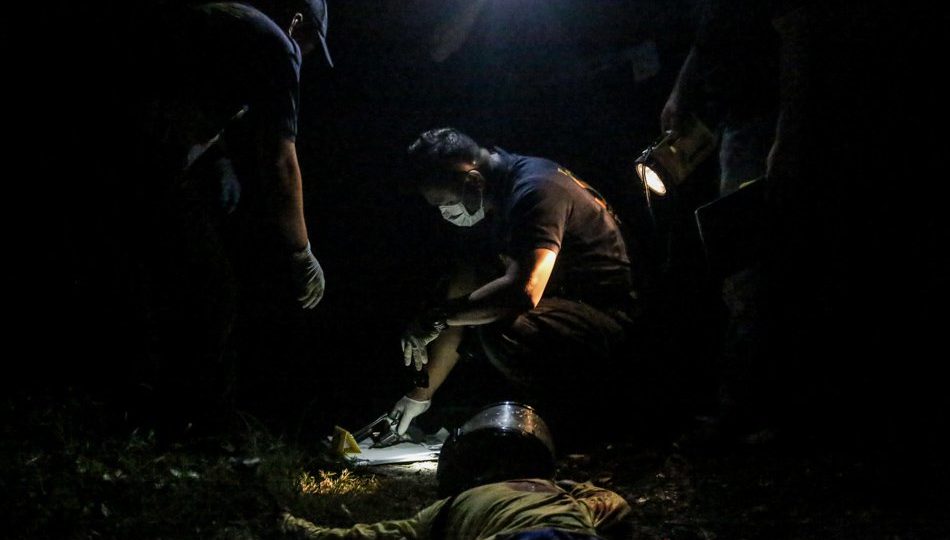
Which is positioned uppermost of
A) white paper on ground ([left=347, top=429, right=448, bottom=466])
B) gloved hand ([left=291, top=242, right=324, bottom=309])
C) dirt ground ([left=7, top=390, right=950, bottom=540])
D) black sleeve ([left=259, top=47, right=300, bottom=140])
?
black sleeve ([left=259, top=47, right=300, bottom=140])

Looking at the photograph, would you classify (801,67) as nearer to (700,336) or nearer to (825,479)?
(825,479)

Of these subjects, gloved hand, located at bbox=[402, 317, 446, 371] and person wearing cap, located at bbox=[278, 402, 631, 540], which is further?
gloved hand, located at bbox=[402, 317, 446, 371]

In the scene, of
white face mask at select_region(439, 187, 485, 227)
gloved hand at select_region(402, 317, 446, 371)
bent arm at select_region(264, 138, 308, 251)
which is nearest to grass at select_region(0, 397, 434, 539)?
gloved hand at select_region(402, 317, 446, 371)

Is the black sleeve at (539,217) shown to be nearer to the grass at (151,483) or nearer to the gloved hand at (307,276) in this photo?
the gloved hand at (307,276)

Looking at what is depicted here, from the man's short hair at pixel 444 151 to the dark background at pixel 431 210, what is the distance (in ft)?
5.26

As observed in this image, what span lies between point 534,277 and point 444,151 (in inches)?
→ 53.0

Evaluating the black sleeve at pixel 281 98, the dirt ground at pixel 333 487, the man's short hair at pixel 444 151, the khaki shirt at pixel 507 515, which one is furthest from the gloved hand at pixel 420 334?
the khaki shirt at pixel 507 515

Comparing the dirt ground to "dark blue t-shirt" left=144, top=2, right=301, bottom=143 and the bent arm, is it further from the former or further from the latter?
"dark blue t-shirt" left=144, top=2, right=301, bottom=143

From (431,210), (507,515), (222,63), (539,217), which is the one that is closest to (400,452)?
(539,217)

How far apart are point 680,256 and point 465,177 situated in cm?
258

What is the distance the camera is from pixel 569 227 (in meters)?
4.66

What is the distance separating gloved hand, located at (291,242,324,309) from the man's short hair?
1103 mm

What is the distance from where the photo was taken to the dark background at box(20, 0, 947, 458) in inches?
130

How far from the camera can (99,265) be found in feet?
12.5
